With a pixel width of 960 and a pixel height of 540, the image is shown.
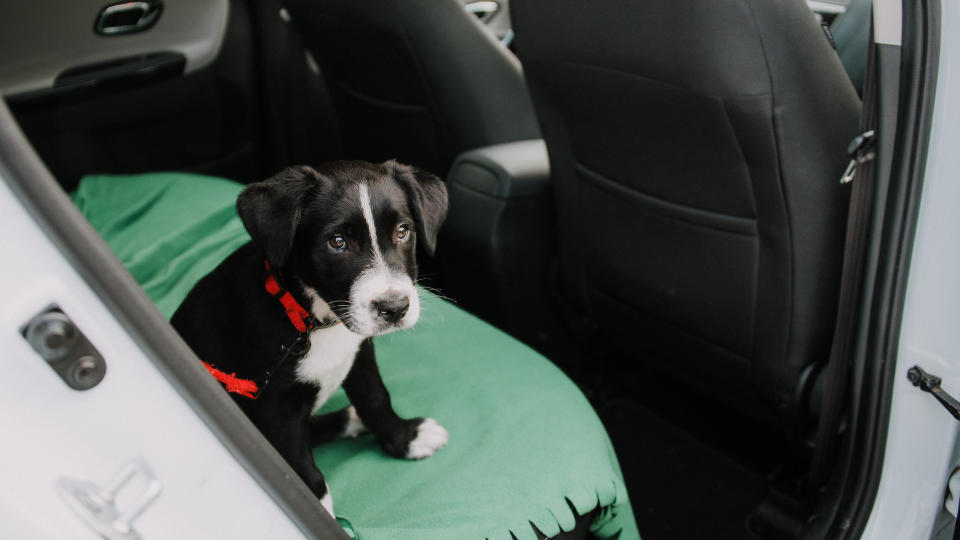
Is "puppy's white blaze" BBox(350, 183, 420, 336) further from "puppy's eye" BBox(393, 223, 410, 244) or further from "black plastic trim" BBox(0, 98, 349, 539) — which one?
"black plastic trim" BBox(0, 98, 349, 539)

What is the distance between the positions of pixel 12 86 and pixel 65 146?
269 millimetres

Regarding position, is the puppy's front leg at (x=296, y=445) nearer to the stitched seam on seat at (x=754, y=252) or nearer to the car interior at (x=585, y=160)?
the car interior at (x=585, y=160)

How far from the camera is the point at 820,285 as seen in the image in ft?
5.22

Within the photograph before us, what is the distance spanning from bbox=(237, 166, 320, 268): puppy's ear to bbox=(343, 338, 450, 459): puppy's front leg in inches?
12.6

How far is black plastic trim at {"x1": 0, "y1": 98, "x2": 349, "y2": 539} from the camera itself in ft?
2.57

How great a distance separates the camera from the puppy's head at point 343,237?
4.68ft

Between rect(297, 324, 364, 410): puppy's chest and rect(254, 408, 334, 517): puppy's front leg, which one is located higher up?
rect(297, 324, 364, 410): puppy's chest

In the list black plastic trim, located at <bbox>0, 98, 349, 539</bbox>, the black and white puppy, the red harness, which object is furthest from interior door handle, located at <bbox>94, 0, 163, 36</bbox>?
black plastic trim, located at <bbox>0, 98, 349, 539</bbox>

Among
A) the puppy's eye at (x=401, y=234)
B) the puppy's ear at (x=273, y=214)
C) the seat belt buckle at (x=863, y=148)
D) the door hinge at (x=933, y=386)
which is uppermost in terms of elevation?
the puppy's ear at (x=273, y=214)

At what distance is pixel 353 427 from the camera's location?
180cm

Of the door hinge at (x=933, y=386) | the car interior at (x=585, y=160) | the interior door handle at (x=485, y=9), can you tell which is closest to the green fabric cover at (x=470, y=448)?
the car interior at (x=585, y=160)

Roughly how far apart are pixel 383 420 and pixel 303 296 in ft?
1.07

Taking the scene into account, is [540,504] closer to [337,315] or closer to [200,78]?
[337,315]

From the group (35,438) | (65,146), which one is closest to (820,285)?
(35,438)
